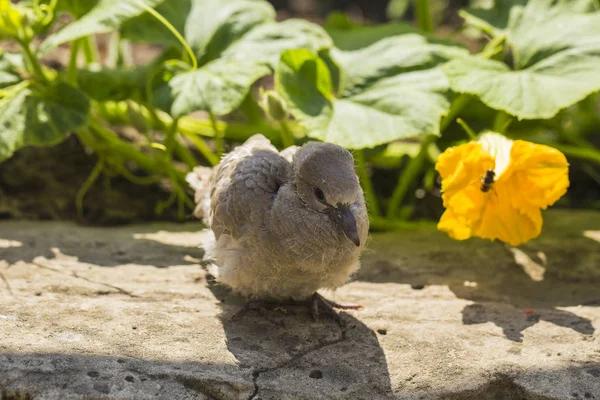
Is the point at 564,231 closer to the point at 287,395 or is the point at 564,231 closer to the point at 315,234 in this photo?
the point at 315,234

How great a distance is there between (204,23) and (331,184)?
5.62 feet

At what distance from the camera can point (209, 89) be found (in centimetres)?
346

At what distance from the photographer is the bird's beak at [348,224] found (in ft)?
8.51

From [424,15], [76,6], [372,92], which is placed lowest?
[372,92]

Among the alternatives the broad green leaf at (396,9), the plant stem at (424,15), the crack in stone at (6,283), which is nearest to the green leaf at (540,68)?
the plant stem at (424,15)

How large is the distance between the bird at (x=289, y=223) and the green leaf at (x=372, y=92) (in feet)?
1.50

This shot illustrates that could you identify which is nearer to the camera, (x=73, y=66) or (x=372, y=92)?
(x=372, y=92)

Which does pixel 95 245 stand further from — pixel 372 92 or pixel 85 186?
pixel 372 92

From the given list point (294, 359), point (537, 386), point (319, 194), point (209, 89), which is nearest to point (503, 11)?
point (209, 89)

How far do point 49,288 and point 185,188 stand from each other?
4.56ft

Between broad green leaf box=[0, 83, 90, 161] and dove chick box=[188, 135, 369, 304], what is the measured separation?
→ 3.28 feet

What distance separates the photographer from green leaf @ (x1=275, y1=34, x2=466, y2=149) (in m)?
3.38

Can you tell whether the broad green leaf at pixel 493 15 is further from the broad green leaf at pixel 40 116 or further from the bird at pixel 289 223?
the broad green leaf at pixel 40 116

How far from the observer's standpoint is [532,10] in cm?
402
